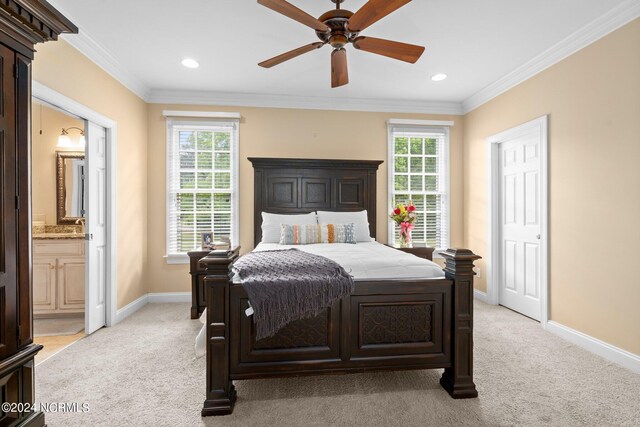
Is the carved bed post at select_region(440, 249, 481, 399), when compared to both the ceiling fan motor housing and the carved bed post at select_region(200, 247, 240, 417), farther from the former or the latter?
the ceiling fan motor housing

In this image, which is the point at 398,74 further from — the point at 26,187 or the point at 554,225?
the point at 26,187

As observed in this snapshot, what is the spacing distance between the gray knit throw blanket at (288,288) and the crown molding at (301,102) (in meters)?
3.06

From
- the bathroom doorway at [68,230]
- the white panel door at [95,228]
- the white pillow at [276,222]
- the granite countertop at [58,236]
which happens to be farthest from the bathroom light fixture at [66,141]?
the white pillow at [276,222]

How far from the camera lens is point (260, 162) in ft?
14.7

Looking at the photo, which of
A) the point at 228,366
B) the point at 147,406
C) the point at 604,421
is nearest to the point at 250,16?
the point at 228,366

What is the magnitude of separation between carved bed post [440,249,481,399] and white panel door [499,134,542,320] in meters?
2.00

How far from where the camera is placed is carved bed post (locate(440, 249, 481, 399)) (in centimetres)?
223

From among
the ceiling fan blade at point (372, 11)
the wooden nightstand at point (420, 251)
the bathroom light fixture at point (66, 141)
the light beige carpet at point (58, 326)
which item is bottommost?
the light beige carpet at point (58, 326)

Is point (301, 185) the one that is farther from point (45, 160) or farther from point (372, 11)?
point (45, 160)

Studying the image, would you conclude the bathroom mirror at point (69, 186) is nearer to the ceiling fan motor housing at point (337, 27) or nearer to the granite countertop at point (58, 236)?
the granite countertop at point (58, 236)

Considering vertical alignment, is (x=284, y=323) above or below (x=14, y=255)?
below

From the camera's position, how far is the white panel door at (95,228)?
3.41 m

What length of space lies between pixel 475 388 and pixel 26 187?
289 cm

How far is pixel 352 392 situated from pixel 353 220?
7.60ft
